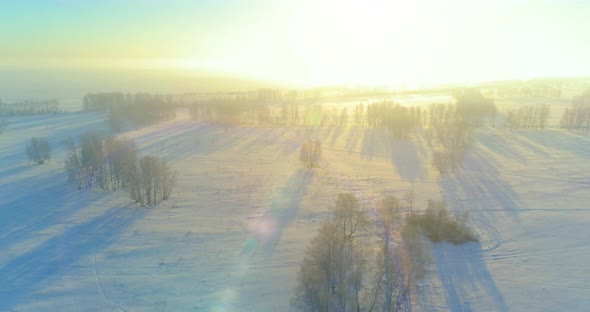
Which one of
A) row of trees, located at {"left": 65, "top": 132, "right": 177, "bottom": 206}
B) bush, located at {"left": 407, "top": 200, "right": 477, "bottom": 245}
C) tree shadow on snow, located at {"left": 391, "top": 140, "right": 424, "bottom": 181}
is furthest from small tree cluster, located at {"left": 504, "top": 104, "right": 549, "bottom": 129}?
row of trees, located at {"left": 65, "top": 132, "right": 177, "bottom": 206}

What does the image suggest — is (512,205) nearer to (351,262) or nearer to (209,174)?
(351,262)

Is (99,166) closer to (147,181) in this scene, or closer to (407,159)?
(147,181)

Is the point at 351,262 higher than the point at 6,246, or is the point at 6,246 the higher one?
the point at 351,262

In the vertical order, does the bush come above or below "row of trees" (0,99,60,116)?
below

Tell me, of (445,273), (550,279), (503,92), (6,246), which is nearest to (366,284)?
(445,273)

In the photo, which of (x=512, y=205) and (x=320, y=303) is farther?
(x=512, y=205)

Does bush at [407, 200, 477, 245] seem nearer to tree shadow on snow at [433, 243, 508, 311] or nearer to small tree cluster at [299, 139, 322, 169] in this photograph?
tree shadow on snow at [433, 243, 508, 311]
